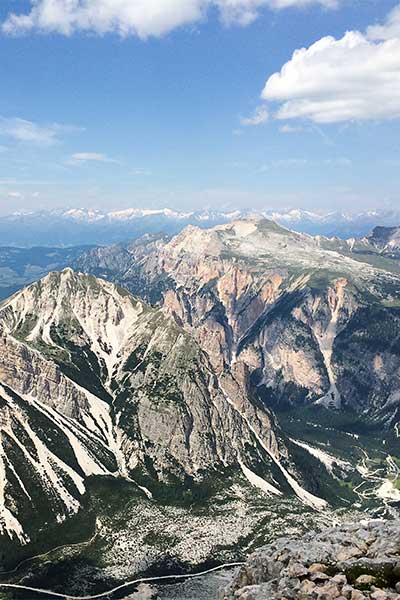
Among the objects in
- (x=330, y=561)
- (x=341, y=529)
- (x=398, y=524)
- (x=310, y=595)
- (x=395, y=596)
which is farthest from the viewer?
(x=341, y=529)

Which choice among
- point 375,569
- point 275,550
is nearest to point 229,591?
point 275,550

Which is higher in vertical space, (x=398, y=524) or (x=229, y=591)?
(x=398, y=524)

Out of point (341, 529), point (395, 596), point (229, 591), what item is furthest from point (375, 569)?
point (229, 591)

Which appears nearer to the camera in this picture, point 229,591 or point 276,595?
point 276,595

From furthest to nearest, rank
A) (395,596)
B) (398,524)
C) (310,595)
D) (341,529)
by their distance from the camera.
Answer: (341,529)
(398,524)
(310,595)
(395,596)

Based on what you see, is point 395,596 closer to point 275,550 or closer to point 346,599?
point 346,599

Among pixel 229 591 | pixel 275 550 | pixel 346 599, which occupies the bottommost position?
pixel 229 591
